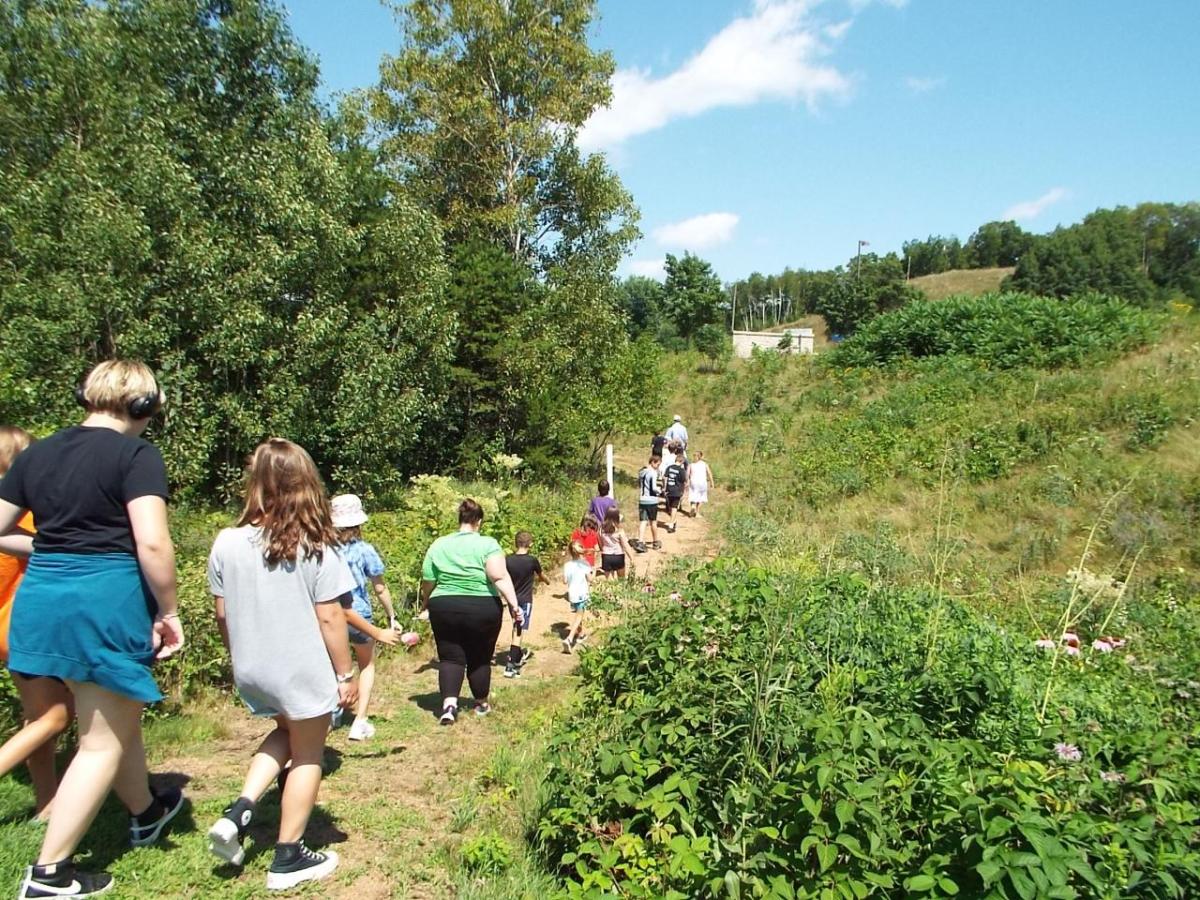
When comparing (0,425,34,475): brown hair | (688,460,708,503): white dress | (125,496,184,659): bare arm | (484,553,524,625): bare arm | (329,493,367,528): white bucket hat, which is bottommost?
(688,460,708,503): white dress

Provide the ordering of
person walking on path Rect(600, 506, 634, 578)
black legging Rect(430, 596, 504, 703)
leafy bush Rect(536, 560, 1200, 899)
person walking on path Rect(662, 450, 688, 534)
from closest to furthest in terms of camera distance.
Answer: leafy bush Rect(536, 560, 1200, 899) → black legging Rect(430, 596, 504, 703) → person walking on path Rect(600, 506, 634, 578) → person walking on path Rect(662, 450, 688, 534)

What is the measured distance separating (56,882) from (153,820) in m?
0.59

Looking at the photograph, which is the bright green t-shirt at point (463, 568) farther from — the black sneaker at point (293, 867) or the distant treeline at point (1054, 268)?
the distant treeline at point (1054, 268)

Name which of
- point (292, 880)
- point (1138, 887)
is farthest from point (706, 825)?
point (292, 880)

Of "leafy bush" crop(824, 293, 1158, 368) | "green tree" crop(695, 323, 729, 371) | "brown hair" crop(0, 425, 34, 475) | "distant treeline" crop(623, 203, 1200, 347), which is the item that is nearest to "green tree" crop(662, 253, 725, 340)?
"distant treeline" crop(623, 203, 1200, 347)

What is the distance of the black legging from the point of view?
535 cm

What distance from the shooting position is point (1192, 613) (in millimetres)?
6922

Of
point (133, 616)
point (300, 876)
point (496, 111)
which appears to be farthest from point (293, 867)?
point (496, 111)

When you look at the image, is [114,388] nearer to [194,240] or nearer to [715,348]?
[194,240]

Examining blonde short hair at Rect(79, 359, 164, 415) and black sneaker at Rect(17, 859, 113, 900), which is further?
blonde short hair at Rect(79, 359, 164, 415)

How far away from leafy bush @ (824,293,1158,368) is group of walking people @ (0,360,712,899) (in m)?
21.6

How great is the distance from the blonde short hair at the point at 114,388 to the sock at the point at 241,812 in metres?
1.68

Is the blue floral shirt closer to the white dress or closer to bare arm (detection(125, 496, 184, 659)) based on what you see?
bare arm (detection(125, 496, 184, 659))

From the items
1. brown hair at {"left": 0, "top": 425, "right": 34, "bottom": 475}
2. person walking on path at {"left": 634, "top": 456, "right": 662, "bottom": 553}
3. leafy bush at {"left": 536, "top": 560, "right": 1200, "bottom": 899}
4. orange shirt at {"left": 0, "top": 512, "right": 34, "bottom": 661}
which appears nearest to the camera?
leafy bush at {"left": 536, "top": 560, "right": 1200, "bottom": 899}
